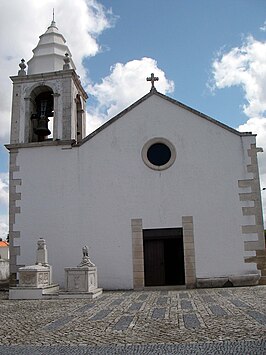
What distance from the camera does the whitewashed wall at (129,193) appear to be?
13711 millimetres

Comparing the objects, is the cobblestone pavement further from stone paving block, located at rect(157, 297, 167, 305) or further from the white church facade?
the white church facade

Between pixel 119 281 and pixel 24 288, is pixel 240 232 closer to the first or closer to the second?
pixel 119 281

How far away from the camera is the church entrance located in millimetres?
13776

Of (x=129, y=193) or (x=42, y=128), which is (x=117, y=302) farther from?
(x=42, y=128)

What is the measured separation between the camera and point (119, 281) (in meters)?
13.8

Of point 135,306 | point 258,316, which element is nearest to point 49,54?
point 135,306

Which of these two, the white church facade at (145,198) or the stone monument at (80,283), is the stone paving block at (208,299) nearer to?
the white church facade at (145,198)

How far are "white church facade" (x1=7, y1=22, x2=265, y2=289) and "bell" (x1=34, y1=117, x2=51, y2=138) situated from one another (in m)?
0.66

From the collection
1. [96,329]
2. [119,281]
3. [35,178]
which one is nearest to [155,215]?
[119,281]

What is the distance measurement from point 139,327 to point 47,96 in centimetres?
1205

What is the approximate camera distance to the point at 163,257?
45.8 ft

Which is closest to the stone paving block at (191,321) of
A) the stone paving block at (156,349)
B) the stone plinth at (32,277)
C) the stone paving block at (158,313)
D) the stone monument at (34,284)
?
the stone paving block at (158,313)

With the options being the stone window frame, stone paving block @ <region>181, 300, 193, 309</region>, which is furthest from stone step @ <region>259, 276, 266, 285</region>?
the stone window frame

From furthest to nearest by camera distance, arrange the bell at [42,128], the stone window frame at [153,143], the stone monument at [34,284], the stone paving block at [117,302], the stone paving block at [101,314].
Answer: the bell at [42,128] → the stone window frame at [153,143] → the stone monument at [34,284] → the stone paving block at [117,302] → the stone paving block at [101,314]
